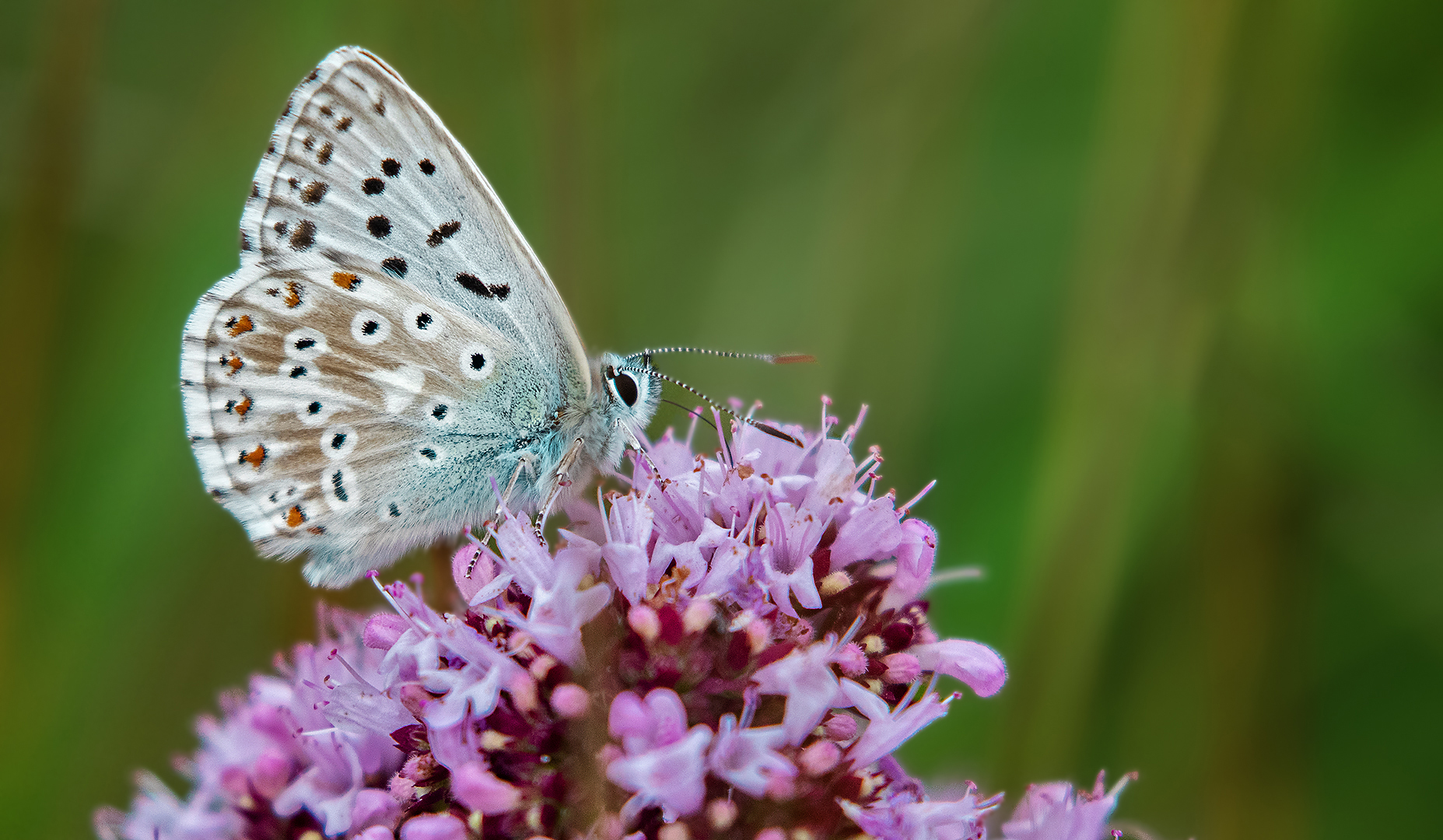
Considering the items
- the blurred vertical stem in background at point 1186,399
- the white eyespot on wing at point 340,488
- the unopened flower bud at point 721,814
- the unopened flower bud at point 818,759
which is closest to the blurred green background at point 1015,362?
the blurred vertical stem in background at point 1186,399

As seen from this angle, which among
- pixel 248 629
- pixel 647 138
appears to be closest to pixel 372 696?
pixel 248 629

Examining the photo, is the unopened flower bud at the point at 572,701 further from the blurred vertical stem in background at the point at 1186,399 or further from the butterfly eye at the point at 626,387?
the blurred vertical stem in background at the point at 1186,399

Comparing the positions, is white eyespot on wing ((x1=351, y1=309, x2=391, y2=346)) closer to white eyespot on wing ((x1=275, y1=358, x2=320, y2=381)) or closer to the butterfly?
the butterfly

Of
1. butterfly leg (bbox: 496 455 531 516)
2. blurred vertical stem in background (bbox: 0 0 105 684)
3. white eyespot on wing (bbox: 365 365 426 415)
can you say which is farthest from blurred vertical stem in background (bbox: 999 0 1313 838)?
blurred vertical stem in background (bbox: 0 0 105 684)

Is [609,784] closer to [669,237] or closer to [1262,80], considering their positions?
[1262,80]

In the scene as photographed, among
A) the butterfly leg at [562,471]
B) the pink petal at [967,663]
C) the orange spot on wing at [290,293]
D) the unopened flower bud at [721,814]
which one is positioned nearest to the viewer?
the unopened flower bud at [721,814]

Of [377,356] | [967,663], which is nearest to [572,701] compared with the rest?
[967,663]
